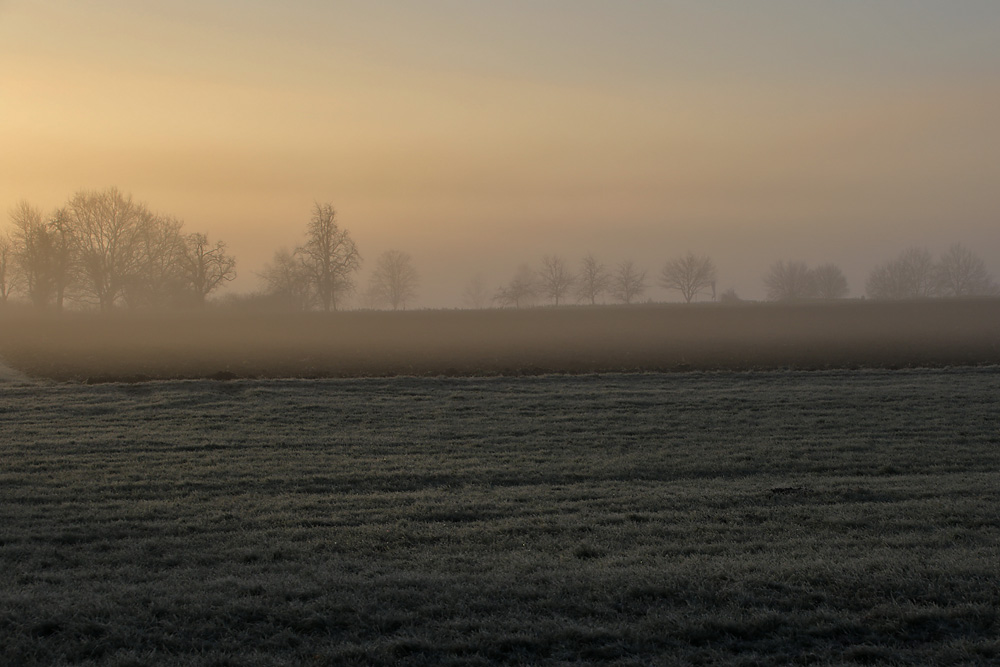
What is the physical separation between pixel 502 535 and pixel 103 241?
88173mm

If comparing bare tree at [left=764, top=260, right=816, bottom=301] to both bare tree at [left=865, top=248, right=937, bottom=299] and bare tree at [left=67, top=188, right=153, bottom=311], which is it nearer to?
bare tree at [left=865, top=248, right=937, bottom=299]

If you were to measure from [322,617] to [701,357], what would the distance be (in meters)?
33.0

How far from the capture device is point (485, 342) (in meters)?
52.7

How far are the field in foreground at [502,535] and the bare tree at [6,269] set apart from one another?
297 ft

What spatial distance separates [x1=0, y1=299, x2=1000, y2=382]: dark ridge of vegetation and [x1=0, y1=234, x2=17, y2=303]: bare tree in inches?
632

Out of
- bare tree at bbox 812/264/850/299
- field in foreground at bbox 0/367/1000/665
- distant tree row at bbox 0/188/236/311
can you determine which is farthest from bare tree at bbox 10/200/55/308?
bare tree at bbox 812/264/850/299

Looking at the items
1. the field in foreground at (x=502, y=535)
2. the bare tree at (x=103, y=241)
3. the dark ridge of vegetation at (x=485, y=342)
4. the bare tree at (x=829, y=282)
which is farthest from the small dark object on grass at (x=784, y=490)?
the bare tree at (x=829, y=282)

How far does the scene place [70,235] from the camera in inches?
3314

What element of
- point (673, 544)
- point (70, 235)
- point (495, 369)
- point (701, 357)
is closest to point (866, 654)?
point (673, 544)

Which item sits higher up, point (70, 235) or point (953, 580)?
point (70, 235)

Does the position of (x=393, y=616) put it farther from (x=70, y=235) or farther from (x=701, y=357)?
(x=70, y=235)

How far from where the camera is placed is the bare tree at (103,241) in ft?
275

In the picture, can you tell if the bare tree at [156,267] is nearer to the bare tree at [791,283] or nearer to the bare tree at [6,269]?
the bare tree at [6,269]

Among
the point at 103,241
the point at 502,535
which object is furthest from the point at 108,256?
the point at 502,535
